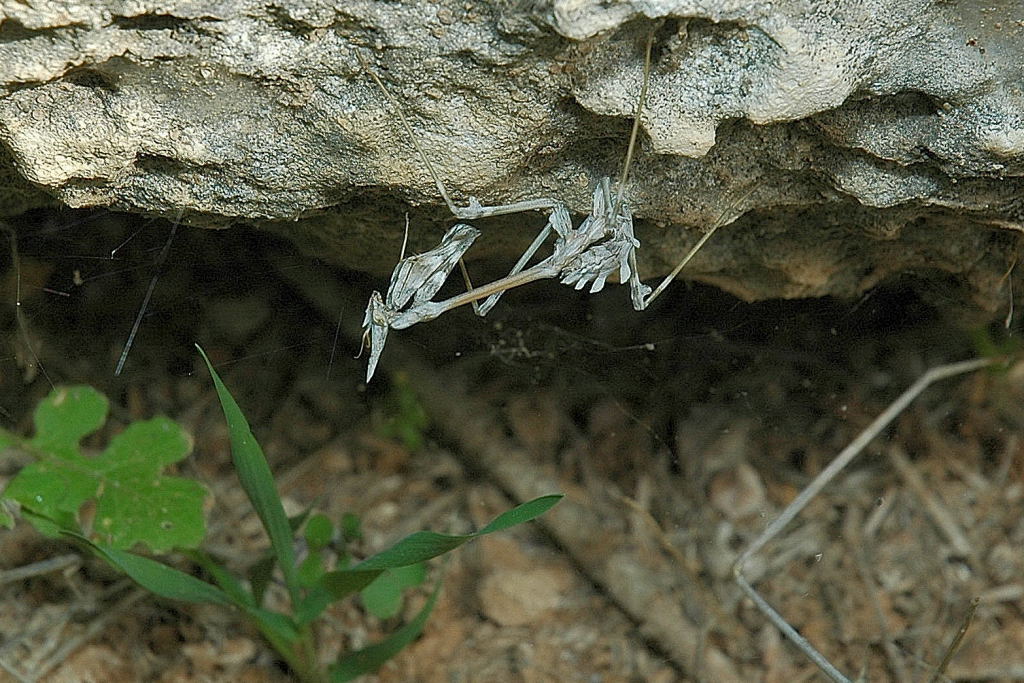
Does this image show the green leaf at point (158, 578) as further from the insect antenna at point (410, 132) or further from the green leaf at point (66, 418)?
the insect antenna at point (410, 132)

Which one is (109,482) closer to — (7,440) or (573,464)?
(7,440)

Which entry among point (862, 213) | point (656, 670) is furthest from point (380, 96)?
point (656, 670)

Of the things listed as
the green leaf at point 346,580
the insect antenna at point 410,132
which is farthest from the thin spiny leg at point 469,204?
the green leaf at point 346,580

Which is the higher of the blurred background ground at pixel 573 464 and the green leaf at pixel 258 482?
the green leaf at pixel 258 482

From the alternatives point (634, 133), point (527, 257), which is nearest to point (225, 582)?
point (527, 257)

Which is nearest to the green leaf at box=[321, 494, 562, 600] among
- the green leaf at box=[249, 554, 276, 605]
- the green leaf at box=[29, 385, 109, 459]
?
the green leaf at box=[249, 554, 276, 605]

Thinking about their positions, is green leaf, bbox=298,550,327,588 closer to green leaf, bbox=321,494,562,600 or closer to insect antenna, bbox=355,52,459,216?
green leaf, bbox=321,494,562,600

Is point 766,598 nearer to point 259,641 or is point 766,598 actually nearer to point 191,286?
point 259,641
